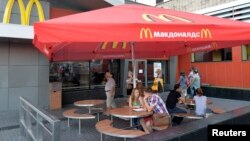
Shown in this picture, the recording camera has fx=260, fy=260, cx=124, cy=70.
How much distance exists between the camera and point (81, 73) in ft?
42.1

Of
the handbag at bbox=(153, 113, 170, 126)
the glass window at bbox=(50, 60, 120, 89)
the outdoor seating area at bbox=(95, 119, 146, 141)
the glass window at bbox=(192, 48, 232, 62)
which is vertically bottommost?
the outdoor seating area at bbox=(95, 119, 146, 141)

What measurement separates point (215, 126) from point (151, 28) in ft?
6.90

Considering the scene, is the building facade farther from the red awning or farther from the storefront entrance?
the red awning

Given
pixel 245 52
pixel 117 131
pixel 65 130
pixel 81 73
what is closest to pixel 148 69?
pixel 81 73

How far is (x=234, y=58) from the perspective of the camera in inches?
558

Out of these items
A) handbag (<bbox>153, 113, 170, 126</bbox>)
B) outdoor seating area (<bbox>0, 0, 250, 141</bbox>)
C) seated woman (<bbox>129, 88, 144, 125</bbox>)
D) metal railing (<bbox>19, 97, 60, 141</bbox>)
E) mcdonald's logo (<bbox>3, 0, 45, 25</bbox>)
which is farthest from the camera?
mcdonald's logo (<bbox>3, 0, 45, 25</bbox>)

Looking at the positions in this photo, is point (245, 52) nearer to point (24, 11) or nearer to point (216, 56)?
point (216, 56)

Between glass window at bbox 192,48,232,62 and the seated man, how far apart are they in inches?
396

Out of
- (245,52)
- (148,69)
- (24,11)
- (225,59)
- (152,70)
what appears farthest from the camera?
(152,70)

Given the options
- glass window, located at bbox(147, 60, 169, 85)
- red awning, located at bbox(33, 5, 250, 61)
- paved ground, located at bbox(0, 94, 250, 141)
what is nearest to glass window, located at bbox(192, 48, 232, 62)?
glass window, located at bbox(147, 60, 169, 85)

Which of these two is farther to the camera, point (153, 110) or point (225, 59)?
point (225, 59)

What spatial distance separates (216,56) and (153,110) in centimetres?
1085

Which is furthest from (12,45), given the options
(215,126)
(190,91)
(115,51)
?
(190,91)

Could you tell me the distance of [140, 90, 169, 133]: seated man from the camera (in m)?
5.74
